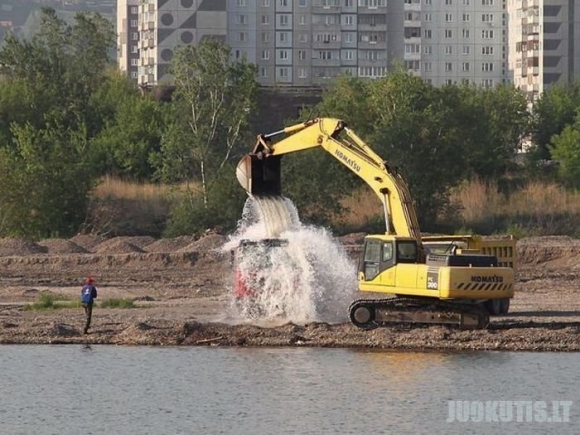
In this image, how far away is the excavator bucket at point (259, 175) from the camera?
112 feet

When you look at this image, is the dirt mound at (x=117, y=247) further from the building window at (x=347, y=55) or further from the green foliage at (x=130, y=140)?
the building window at (x=347, y=55)

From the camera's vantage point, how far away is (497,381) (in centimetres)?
2822

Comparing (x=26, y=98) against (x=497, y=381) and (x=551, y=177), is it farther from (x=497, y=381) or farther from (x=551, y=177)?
(x=497, y=381)

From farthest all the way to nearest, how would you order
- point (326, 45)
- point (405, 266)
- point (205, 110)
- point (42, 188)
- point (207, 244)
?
point (326, 45) < point (205, 110) < point (42, 188) < point (207, 244) < point (405, 266)

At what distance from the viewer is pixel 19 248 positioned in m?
53.1

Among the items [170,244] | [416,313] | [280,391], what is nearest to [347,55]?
[170,244]

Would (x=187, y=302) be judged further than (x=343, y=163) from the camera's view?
Yes

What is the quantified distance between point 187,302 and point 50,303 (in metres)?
3.73

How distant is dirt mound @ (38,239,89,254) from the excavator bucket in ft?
65.0

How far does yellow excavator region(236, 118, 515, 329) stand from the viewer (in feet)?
103

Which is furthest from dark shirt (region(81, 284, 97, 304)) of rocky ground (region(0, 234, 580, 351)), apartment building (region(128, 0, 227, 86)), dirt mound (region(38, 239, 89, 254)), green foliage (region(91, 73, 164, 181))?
apartment building (region(128, 0, 227, 86))

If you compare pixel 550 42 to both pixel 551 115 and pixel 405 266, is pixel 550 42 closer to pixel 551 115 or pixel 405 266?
pixel 551 115

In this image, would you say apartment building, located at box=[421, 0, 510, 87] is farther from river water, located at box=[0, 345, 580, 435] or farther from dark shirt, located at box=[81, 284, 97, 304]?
river water, located at box=[0, 345, 580, 435]

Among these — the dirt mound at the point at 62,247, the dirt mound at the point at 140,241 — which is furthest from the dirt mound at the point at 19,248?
A: the dirt mound at the point at 140,241
